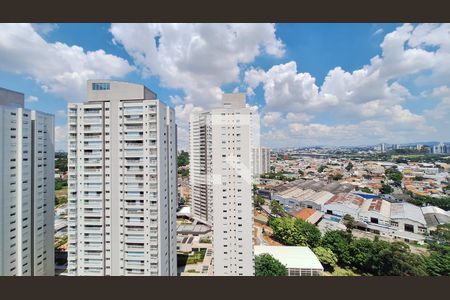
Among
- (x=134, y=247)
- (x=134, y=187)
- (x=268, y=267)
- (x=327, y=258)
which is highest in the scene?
(x=134, y=187)

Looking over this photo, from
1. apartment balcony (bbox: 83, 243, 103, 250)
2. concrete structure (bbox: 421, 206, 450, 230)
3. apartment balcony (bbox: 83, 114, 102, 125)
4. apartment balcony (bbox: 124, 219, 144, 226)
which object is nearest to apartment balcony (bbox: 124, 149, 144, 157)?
apartment balcony (bbox: 83, 114, 102, 125)

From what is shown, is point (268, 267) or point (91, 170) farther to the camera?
point (268, 267)

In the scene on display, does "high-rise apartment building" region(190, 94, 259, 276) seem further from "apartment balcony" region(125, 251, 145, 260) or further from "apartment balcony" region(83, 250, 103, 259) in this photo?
"apartment balcony" region(83, 250, 103, 259)

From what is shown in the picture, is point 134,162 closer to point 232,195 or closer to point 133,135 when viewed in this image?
point 133,135

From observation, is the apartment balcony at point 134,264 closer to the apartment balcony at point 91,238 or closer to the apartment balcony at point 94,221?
the apartment balcony at point 91,238

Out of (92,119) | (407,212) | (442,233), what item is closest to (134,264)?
(92,119)

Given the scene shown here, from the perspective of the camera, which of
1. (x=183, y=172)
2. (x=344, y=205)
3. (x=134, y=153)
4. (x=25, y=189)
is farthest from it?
(x=183, y=172)
